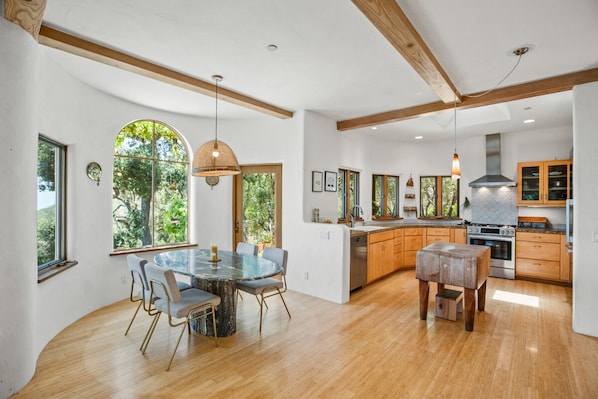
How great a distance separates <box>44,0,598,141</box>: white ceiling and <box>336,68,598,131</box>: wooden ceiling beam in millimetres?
105

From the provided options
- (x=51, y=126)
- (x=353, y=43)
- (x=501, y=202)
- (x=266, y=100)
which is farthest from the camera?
(x=501, y=202)

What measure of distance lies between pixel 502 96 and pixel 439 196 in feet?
11.3

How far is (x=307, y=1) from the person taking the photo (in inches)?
83.7

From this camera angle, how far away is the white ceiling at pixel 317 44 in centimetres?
223

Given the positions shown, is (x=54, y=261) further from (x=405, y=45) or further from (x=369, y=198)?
(x=369, y=198)

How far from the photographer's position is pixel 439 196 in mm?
6906

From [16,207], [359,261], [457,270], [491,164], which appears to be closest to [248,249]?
[359,261]

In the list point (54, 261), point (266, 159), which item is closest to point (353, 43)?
point (266, 159)

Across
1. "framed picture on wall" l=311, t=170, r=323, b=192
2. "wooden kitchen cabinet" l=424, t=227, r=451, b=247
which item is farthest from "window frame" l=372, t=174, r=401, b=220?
"framed picture on wall" l=311, t=170, r=323, b=192

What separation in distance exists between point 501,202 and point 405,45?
4943 millimetres

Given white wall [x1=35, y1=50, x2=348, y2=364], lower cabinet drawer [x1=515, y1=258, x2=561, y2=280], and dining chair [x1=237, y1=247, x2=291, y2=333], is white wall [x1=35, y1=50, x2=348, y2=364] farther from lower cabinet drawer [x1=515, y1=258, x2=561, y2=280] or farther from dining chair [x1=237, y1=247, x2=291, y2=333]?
lower cabinet drawer [x1=515, y1=258, x2=561, y2=280]

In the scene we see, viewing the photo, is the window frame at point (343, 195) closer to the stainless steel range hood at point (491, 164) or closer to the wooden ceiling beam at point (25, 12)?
the stainless steel range hood at point (491, 164)

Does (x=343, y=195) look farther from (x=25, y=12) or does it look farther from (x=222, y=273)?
(x=25, y=12)

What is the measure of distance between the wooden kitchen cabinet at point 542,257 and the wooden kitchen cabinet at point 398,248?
195 cm
